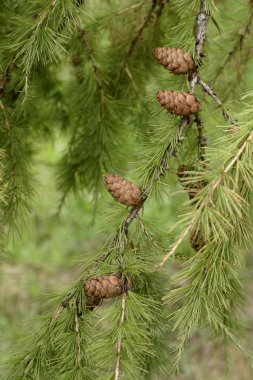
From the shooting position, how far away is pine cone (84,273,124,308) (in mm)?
944

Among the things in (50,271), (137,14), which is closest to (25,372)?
(137,14)

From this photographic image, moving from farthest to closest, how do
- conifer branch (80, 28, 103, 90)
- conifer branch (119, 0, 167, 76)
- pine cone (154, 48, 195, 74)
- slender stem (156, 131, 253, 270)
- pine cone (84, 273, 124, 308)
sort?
conifer branch (119, 0, 167, 76) < conifer branch (80, 28, 103, 90) < pine cone (154, 48, 195, 74) < pine cone (84, 273, 124, 308) < slender stem (156, 131, 253, 270)

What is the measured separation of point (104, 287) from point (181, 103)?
34 centimetres

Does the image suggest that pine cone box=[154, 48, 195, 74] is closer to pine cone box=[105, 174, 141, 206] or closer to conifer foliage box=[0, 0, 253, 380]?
conifer foliage box=[0, 0, 253, 380]

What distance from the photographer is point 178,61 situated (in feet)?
3.45

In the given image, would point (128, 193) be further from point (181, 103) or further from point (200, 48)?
point (200, 48)

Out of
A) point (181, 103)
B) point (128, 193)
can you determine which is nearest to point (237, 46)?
point (181, 103)

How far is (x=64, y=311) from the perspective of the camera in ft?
3.42

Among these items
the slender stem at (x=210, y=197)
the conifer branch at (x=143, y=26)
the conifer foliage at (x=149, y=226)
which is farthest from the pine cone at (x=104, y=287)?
the conifer branch at (x=143, y=26)

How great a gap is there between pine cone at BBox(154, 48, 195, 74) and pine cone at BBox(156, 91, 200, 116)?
0.20ft

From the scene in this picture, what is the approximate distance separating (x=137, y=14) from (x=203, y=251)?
851 millimetres

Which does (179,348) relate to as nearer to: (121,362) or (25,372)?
(121,362)

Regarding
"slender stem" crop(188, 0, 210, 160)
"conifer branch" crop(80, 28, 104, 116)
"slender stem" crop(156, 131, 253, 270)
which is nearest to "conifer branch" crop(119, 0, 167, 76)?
"conifer branch" crop(80, 28, 104, 116)

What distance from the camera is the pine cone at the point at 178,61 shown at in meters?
1.05
